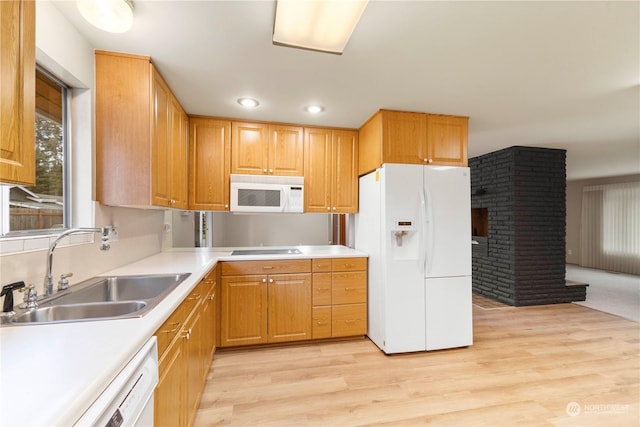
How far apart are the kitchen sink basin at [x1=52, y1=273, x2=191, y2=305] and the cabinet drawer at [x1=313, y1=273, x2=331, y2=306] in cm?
131

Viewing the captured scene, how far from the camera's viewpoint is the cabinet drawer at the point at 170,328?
A: 114cm

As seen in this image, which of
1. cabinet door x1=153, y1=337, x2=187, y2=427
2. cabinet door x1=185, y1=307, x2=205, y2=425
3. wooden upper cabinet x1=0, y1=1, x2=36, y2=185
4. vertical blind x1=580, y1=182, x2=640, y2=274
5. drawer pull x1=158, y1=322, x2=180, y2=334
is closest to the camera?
wooden upper cabinet x1=0, y1=1, x2=36, y2=185

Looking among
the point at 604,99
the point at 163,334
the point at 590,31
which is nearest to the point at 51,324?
the point at 163,334

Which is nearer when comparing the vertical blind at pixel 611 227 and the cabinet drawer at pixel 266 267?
the cabinet drawer at pixel 266 267

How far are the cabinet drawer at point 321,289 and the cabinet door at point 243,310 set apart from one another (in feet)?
1.60

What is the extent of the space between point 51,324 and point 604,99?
4.03 meters

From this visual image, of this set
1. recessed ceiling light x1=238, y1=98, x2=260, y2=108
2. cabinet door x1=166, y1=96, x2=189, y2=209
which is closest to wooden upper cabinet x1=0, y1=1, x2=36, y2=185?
cabinet door x1=166, y1=96, x2=189, y2=209

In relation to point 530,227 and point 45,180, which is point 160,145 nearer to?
point 45,180

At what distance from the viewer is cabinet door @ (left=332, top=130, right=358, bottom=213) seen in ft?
10.5

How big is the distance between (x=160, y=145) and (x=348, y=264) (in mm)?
1952

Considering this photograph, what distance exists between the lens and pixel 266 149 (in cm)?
303

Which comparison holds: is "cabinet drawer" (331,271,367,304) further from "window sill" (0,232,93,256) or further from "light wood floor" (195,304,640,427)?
"window sill" (0,232,93,256)

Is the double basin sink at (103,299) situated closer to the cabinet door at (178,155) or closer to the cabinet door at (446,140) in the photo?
the cabinet door at (178,155)

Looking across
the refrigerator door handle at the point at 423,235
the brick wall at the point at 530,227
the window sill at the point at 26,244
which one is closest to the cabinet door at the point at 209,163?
the window sill at the point at 26,244
